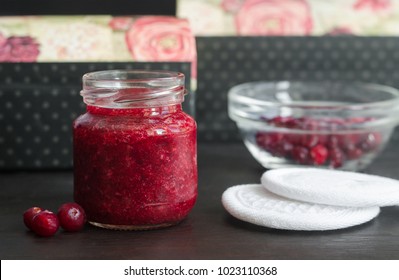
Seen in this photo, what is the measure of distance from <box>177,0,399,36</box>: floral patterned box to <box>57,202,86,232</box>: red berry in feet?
2.88

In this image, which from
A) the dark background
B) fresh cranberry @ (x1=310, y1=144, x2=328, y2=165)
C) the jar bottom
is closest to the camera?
the jar bottom

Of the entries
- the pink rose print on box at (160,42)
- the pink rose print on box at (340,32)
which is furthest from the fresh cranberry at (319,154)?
the pink rose print on box at (340,32)

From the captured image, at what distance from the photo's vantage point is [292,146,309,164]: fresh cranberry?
1562 mm

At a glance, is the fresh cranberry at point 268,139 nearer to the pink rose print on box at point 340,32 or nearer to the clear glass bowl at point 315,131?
the clear glass bowl at point 315,131

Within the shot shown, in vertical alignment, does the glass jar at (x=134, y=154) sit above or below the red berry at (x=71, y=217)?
above

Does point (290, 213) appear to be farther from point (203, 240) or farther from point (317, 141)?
point (317, 141)

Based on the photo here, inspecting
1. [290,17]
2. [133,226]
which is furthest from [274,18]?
[133,226]

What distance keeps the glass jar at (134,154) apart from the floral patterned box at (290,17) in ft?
2.51

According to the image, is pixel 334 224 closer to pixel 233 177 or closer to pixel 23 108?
pixel 233 177

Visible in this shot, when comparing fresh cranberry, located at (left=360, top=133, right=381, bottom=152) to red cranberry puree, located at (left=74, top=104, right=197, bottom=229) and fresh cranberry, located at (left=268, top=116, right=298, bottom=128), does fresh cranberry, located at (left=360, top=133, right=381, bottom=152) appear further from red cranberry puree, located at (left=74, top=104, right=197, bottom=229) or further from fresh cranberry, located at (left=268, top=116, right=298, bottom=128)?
red cranberry puree, located at (left=74, top=104, right=197, bottom=229)

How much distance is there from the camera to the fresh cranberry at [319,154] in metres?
1.56

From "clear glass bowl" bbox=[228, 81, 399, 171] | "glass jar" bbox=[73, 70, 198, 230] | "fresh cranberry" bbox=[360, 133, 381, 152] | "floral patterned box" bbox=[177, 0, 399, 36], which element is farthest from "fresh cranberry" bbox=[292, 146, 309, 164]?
"floral patterned box" bbox=[177, 0, 399, 36]

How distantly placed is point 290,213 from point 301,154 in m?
0.38

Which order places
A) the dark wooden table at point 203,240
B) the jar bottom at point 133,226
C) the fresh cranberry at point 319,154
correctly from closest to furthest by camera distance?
the dark wooden table at point 203,240, the jar bottom at point 133,226, the fresh cranberry at point 319,154
